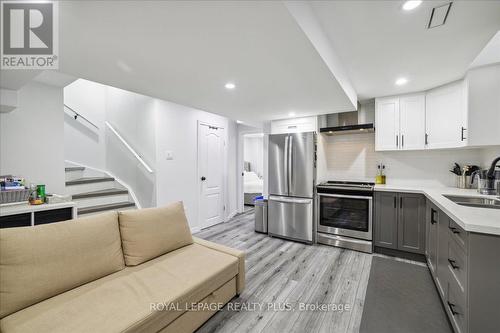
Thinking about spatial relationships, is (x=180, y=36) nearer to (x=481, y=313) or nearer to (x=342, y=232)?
(x=481, y=313)

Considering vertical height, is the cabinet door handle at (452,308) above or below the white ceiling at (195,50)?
below

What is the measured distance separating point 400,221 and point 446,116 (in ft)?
5.12

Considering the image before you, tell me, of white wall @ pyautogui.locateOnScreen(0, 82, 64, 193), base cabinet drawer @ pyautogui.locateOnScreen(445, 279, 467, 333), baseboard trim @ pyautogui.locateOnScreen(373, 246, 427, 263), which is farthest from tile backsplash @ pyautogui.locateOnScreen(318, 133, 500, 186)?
white wall @ pyautogui.locateOnScreen(0, 82, 64, 193)

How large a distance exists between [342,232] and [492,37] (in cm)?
273

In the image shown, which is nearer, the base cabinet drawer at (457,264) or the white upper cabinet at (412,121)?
the base cabinet drawer at (457,264)

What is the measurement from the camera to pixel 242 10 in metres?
1.22

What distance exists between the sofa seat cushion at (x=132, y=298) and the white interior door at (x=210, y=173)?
245cm

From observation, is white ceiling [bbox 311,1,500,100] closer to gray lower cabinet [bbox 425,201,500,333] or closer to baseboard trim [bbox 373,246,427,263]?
gray lower cabinet [bbox 425,201,500,333]

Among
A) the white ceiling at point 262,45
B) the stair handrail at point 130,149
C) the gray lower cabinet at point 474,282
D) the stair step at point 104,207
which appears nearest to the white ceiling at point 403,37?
the white ceiling at point 262,45

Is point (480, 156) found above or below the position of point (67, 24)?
below

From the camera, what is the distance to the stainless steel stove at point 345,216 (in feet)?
10.6

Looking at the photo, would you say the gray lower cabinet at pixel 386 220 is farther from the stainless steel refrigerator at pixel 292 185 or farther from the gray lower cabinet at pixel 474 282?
the gray lower cabinet at pixel 474 282

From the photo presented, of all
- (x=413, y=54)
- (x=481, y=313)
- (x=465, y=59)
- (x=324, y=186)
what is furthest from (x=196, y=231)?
(x=465, y=59)

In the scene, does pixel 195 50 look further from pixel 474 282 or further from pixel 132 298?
pixel 474 282
